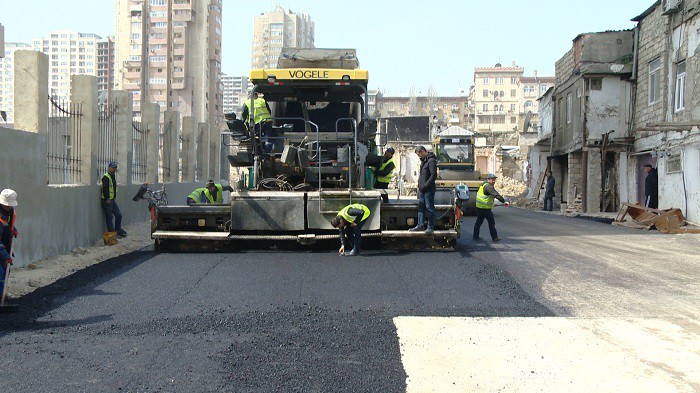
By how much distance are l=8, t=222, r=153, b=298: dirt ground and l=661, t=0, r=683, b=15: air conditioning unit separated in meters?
15.4

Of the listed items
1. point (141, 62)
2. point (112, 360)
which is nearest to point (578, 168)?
point (112, 360)

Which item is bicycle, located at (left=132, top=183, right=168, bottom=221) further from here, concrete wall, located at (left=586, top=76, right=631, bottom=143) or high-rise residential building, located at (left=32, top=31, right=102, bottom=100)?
high-rise residential building, located at (left=32, top=31, right=102, bottom=100)

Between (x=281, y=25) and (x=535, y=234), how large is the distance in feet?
491

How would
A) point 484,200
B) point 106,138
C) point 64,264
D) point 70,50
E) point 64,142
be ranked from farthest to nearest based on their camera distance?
point 70,50, point 106,138, point 484,200, point 64,142, point 64,264

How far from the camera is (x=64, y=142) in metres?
11.9

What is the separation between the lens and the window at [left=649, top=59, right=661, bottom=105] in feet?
72.6

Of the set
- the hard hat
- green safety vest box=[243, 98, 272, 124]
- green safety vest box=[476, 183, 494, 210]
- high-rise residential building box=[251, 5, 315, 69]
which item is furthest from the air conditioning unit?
high-rise residential building box=[251, 5, 315, 69]

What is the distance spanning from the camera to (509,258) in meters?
10.9

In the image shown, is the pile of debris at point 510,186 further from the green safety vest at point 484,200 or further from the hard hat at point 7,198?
the hard hat at point 7,198

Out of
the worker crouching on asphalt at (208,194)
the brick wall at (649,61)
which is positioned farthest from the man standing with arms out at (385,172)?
the brick wall at (649,61)

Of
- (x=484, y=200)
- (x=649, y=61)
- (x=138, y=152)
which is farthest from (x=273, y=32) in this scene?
(x=484, y=200)

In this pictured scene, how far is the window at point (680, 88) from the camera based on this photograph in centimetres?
1991

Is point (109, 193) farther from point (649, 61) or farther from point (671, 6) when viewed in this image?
point (649, 61)

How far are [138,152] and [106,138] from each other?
301 cm
